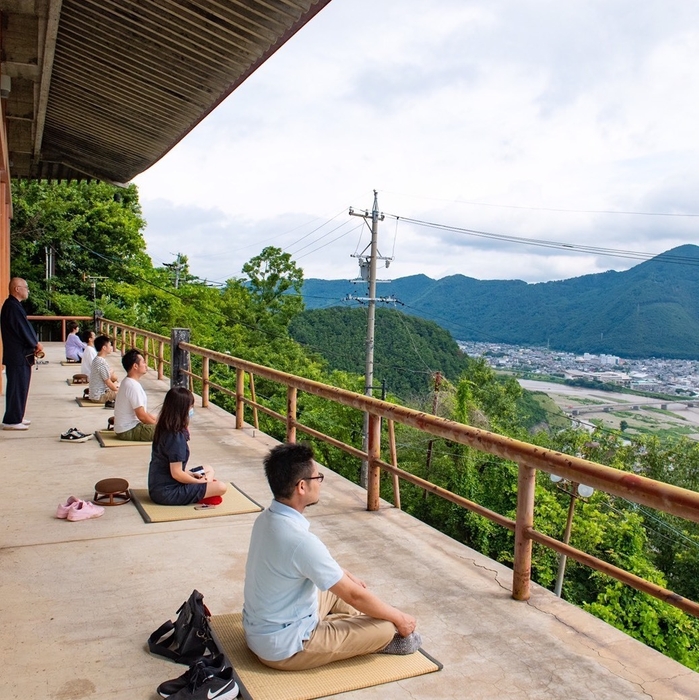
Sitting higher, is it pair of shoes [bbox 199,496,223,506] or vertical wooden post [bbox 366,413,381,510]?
vertical wooden post [bbox 366,413,381,510]

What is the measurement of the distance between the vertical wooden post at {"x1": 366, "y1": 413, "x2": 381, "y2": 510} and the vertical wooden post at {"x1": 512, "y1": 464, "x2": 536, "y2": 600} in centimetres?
139

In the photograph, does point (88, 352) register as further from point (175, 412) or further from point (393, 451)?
point (393, 451)

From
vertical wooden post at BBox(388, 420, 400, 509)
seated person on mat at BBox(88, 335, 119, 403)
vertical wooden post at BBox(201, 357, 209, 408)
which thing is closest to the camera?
vertical wooden post at BBox(388, 420, 400, 509)

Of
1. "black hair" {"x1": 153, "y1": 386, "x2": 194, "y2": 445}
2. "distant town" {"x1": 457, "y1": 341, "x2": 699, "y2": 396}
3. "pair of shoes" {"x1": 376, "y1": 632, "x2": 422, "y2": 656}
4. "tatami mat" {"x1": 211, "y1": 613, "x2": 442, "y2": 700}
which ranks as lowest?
"distant town" {"x1": 457, "y1": 341, "x2": 699, "y2": 396}

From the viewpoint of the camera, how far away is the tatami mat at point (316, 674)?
278 cm

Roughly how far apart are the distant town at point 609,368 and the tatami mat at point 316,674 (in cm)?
8166

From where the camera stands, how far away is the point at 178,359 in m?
11.3

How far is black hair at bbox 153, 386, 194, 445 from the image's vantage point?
17.1 ft

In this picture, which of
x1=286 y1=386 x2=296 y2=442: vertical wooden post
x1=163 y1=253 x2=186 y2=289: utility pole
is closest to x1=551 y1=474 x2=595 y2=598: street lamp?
x1=286 y1=386 x2=296 y2=442: vertical wooden post

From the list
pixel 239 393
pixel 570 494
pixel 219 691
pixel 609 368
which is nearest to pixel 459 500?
pixel 219 691

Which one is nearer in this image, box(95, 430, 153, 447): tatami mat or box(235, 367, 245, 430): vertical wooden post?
box(95, 430, 153, 447): tatami mat

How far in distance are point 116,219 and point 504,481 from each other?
19114 mm

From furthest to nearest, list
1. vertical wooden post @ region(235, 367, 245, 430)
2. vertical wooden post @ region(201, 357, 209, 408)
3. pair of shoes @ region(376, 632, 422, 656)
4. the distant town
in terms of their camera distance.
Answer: the distant town < vertical wooden post @ region(201, 357, 209, 408) < vertical wooden post @ region(235, 367, 245, 430) < pair of shoes @ region(376, 632, 422, 656)

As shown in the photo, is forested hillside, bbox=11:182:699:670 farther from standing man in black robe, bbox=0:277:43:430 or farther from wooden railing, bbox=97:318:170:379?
standing man in black robe, bbox=0:277:43:430
